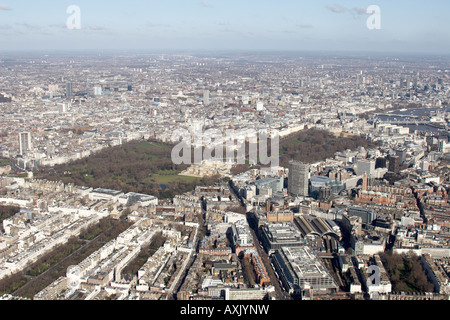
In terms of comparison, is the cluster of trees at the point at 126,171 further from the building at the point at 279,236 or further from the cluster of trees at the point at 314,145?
the cluster of trees at the point at 314,145

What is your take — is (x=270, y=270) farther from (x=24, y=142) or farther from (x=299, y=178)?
(x=24, y=142)

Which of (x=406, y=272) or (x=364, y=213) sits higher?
(x=364, y=213)

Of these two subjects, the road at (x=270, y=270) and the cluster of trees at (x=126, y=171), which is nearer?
the road at (x=270, y=270)
